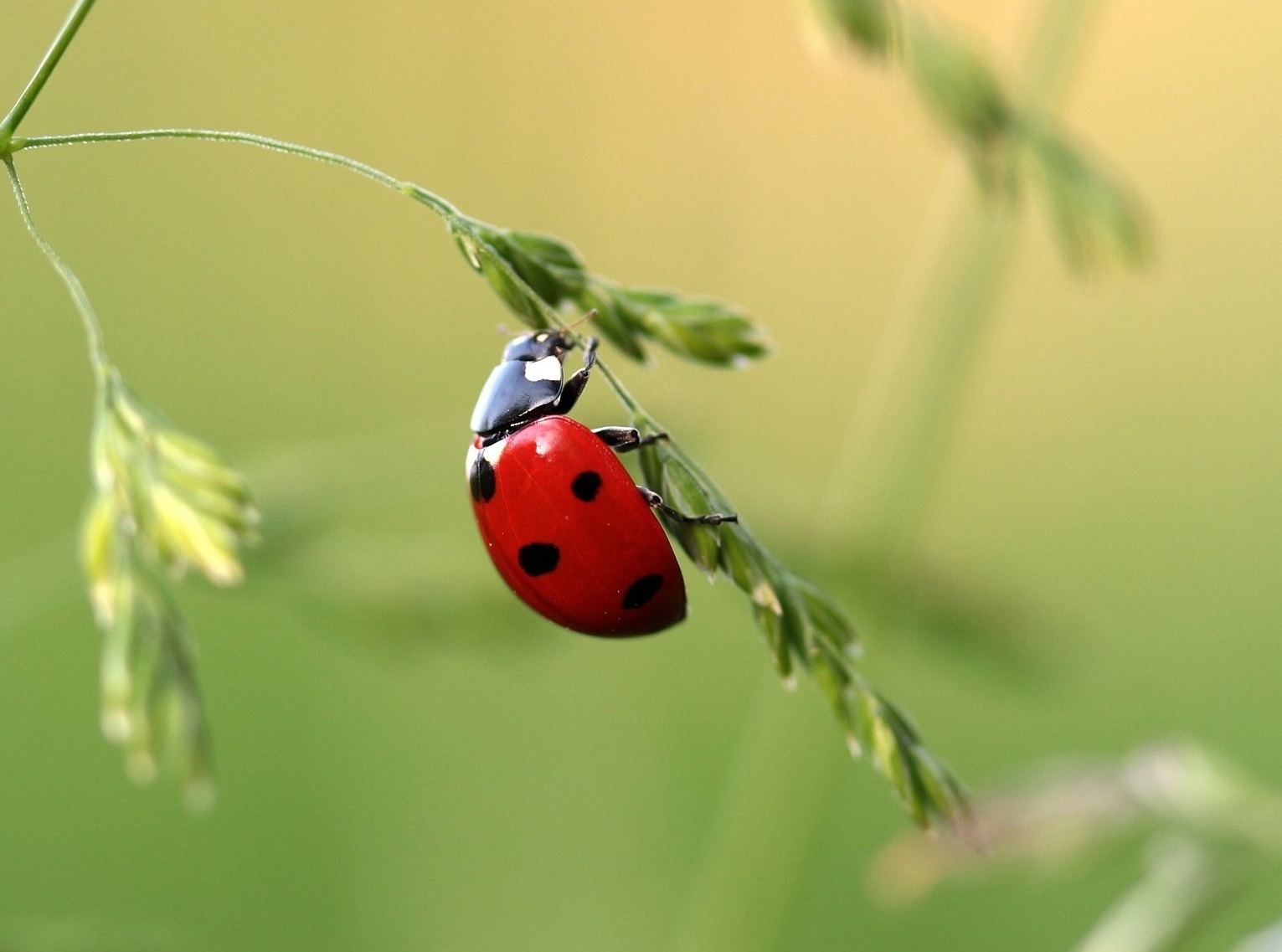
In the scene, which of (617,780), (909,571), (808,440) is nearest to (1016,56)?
(909,571)

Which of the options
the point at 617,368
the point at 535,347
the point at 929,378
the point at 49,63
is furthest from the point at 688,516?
the point at 617,368

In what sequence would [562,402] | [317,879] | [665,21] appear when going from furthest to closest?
[665,21], [317,879], [562,402]

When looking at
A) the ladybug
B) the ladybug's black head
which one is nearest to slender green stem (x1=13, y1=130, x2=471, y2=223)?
the ladybug

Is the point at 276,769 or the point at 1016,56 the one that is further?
the point at 276,769

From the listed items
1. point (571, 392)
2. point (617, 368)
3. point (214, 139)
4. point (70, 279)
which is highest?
point (214, 139)

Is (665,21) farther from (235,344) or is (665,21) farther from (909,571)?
(909,571)

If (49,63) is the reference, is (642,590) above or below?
below

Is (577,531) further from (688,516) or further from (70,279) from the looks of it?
(70,279)

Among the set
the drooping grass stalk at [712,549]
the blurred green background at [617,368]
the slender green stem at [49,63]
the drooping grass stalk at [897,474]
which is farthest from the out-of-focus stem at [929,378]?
the slender green stem at [49,63]
